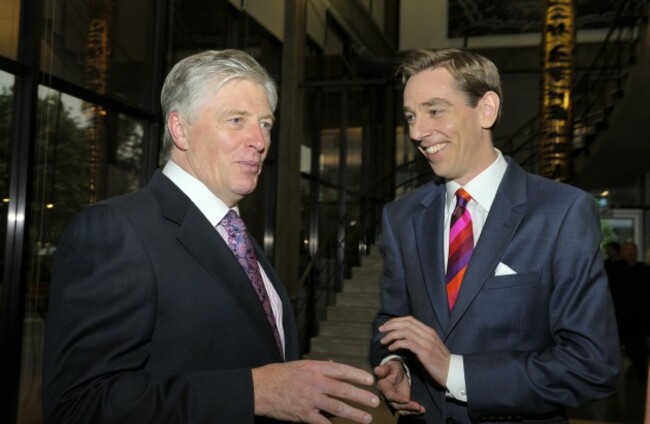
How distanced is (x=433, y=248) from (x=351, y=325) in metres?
6.49

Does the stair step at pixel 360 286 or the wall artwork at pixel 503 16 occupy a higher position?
the wall artwork at pixel 503 16

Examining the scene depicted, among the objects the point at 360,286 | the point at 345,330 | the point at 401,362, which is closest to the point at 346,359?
the point at 345,330

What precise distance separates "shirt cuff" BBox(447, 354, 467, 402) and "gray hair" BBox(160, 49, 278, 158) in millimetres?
861

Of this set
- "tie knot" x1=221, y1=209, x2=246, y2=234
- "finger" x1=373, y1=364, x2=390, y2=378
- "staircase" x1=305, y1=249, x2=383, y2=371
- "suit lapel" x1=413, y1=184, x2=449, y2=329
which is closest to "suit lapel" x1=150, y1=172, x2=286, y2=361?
"tie knot" x1=221, y1=209, x2=246, y2=234

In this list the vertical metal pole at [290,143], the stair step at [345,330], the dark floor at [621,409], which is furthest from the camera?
the vertical metal pole at [290,143]

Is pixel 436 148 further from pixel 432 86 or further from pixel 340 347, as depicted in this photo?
pixel 340 347

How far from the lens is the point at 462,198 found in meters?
1.85

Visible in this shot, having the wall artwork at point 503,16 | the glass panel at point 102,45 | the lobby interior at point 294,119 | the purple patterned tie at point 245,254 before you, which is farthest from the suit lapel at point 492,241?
the wall artwork at point 503,16

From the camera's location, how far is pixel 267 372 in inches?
50.7

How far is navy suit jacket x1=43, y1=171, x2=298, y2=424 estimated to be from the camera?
3.96 ft

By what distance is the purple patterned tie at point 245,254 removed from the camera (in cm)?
157

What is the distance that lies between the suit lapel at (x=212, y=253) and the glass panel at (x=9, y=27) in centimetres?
333

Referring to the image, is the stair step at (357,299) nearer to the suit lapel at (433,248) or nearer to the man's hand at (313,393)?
the suit lapel at (433,248)

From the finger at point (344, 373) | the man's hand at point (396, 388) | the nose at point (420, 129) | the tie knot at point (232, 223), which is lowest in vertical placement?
the man's hand at point (396, 388)
